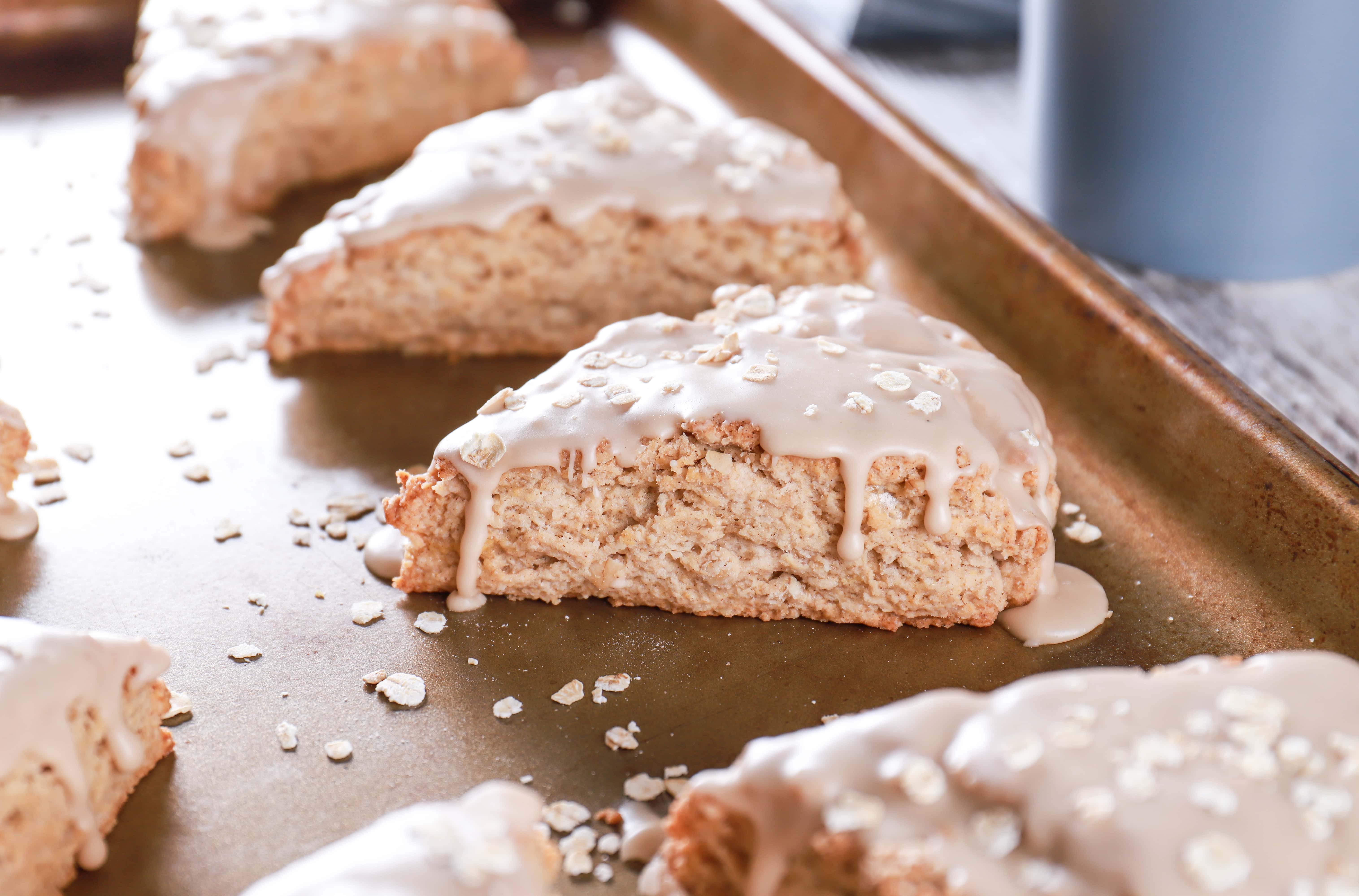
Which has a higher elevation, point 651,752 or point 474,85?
point 474,85

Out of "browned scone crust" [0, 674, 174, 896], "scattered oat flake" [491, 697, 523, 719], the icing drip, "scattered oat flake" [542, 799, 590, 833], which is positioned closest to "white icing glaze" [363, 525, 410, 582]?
"scattered oat flake" [491, 697, 523, 719]

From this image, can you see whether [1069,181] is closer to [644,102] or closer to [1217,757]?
[644,102]

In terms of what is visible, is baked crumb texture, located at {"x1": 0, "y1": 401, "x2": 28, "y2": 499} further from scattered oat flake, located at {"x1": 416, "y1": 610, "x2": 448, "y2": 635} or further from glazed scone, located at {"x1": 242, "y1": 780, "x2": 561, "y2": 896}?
glazed scone, located at {"x1": 242, "y1": 780, "x2": 561, "y2": 896}

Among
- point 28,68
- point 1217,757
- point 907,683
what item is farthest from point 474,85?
point 1217,757

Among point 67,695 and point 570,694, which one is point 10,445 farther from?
point 570,694

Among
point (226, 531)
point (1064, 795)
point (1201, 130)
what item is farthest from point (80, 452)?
point (1201, 130)

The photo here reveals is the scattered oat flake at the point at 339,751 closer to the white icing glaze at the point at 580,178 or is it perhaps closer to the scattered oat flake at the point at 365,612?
the scattered oat flake at the point at 365,612
